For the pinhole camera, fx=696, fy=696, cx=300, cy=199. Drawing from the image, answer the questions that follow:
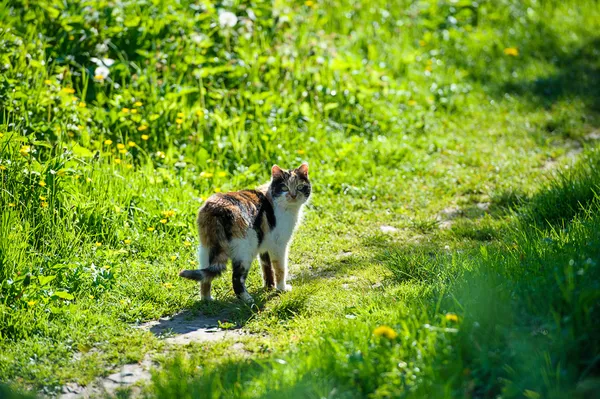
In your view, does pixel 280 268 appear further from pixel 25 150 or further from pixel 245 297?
pixel 25 150

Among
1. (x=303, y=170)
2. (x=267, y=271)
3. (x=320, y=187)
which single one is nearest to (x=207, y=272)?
(x=267, y=271)

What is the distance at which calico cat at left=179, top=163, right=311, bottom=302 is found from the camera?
4.94 m

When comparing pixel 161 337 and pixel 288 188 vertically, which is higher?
pixel 288 188

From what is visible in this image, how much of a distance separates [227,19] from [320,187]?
2.54m

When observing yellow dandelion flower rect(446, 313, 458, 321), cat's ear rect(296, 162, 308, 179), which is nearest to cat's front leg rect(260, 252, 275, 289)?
cat's ear rect(296, 162, 308, 179)

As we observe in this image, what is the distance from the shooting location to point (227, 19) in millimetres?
8312

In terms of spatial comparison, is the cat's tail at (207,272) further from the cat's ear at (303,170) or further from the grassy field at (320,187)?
the cat's ear at (303,170)

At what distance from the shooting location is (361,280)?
18.1 ft

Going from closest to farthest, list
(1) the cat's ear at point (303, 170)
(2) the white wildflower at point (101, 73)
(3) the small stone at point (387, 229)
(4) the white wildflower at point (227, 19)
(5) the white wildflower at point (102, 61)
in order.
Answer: (1) the cat's ear at point (303, 170)
(3) the small stone at point (387, 229)
(2) the white wildflower at point (101, 73)
(5) the white wildflower at point (102, 61)
(4) the white wildflower at point (227, 19)

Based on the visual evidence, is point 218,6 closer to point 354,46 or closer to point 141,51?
point 141,51

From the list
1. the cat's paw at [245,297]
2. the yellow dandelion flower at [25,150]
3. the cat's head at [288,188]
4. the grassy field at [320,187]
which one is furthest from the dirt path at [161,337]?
the yellow dandelion flower at [25,150]

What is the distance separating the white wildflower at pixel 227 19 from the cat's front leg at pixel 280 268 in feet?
12.7

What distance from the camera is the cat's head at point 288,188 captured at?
17.9 feet

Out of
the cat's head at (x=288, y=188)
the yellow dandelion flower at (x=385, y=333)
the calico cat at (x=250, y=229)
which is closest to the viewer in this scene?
the yellow dandelion flower at (x=385, y=333)
